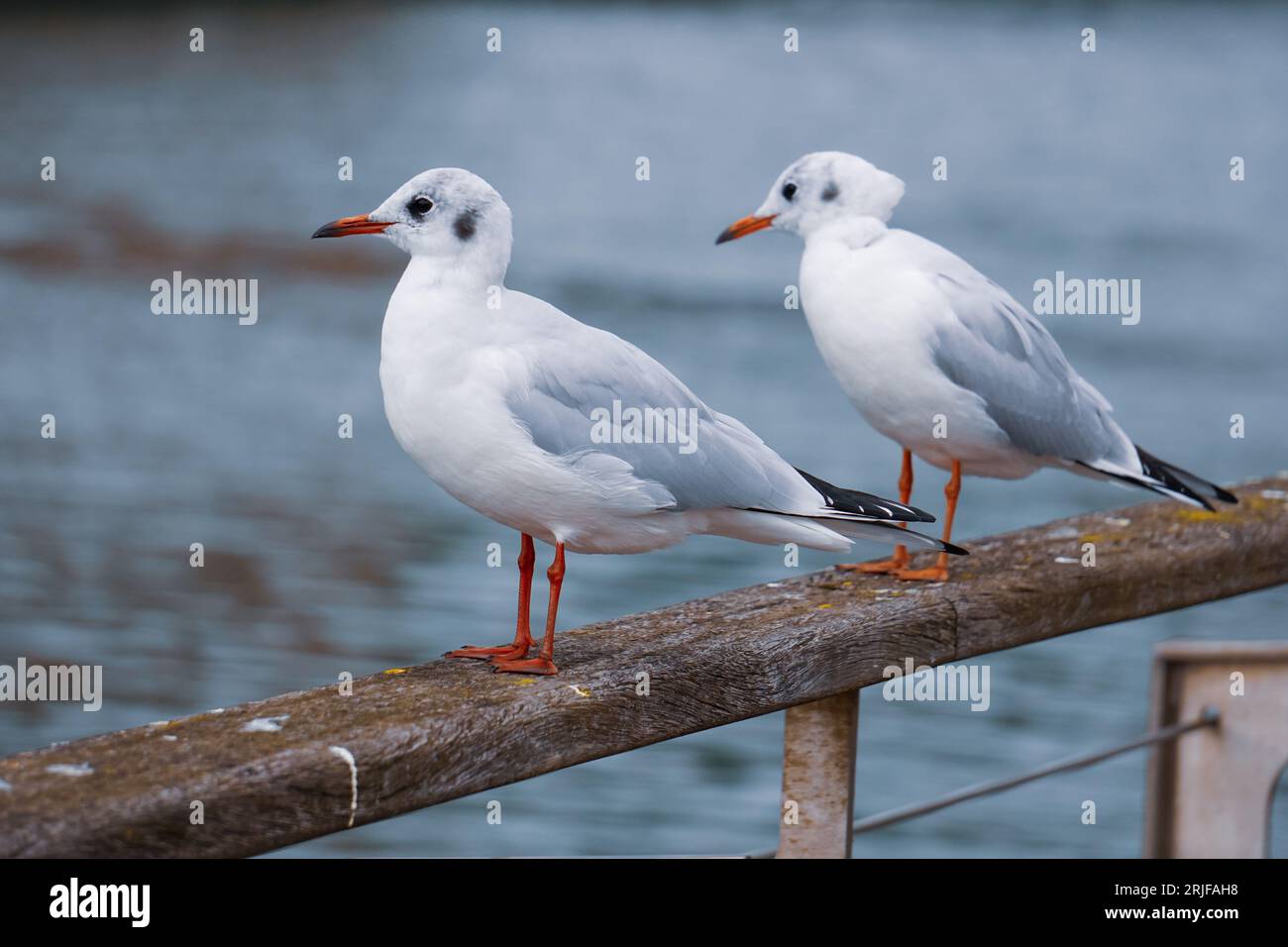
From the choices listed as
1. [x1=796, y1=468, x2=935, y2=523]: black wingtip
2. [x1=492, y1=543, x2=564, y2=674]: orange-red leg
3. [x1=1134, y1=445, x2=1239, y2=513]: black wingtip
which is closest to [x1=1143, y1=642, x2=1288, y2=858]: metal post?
[x1=1134, y1=445, x2=1239, y2=513]: black wingtip

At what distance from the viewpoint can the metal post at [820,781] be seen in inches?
105

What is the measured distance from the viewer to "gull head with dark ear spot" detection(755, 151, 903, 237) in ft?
11.3

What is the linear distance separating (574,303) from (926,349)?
8.64m

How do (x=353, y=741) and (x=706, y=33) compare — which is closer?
(x=353, y=741)

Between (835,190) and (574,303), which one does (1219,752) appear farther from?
(574,303)

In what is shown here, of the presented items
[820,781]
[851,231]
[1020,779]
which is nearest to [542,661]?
[820,781]

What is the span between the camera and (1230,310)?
13.1 meters

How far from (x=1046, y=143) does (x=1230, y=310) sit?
221 inches

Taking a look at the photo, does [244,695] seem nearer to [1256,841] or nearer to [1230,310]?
[1256,841]

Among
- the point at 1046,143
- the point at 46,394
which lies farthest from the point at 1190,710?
the point at 1046,143

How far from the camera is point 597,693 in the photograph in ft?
7.66

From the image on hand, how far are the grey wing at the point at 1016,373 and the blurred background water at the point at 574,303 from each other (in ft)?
6.82

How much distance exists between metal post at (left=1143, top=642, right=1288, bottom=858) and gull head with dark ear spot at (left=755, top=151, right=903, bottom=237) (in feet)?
3.31

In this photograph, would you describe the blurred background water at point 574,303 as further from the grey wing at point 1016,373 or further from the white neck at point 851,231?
the white neck at point 851,231
